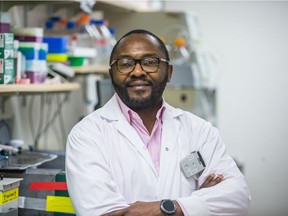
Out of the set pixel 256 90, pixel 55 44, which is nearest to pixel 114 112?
pixel 55 44

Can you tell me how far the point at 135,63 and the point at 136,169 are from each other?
0.37 meters

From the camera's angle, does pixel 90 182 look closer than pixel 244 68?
Yes

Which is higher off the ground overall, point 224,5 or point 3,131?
point 224,5

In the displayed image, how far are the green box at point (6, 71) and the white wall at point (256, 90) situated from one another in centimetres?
268

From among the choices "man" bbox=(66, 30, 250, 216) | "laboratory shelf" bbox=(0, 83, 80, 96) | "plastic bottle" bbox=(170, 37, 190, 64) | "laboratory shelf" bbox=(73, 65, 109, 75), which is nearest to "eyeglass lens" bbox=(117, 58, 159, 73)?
"man" bbox=(66, 30, 250, 216)

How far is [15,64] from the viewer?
85.5 inches

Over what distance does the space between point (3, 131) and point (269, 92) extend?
2.51 m

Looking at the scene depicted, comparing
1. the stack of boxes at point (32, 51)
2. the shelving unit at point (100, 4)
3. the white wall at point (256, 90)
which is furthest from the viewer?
the white wall at point (256, 90)

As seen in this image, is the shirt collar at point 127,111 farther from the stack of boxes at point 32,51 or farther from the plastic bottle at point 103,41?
the plastic bottle at point 103,41

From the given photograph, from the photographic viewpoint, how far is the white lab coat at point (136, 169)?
1674 mm

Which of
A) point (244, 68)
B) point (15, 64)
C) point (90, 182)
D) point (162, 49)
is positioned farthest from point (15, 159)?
point (244, 68)

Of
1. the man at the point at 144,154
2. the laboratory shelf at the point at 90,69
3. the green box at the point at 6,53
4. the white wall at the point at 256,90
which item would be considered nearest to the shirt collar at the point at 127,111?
the man at the point at 144,154

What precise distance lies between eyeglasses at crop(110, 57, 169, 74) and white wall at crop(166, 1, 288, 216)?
8.77 feet

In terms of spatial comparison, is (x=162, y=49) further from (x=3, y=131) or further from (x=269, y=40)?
(x=269, y=40)
